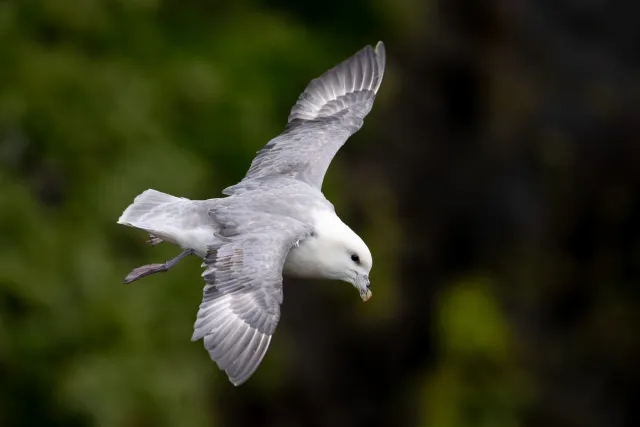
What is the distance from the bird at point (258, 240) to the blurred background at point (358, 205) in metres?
3.41

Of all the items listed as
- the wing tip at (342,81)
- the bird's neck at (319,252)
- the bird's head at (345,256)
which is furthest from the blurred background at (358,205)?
the bird's head at (345,256)

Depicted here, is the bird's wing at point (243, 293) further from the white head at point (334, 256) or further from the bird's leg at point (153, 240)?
the bird's leg at point (153, 240)

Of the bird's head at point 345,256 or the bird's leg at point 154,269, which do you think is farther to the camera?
the bird's leg at point 154,269

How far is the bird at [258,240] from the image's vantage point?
5.64m

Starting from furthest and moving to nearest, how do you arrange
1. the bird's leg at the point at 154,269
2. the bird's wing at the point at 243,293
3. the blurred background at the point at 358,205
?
1. the blurred background at the point at 358,205
2. the bird's leg at the point at 154,269
3. the bird's wing at the point at 243,293

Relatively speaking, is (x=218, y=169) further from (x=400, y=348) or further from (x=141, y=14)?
(x=400, y=348)

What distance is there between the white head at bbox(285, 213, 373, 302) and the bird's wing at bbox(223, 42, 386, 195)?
2.40 ft

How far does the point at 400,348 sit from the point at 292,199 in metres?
6.44

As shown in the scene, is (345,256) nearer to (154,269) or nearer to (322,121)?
(154,269)

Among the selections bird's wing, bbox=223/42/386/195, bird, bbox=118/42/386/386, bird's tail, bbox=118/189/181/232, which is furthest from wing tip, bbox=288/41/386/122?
bird's tail, bbox=118/189/181/232

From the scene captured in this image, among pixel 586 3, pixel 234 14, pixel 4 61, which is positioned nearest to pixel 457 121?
pixel 586 3

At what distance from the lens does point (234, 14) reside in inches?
540

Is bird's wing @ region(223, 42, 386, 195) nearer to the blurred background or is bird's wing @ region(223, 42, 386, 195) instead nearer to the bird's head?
the bird's head

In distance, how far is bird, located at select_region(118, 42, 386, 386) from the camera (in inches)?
222
